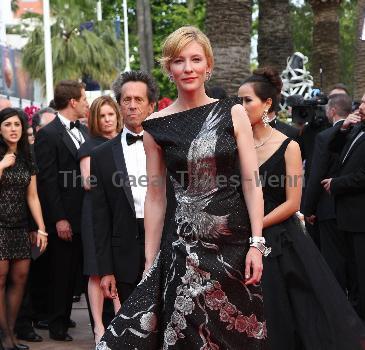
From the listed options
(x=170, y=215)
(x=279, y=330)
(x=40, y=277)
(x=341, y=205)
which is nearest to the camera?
(x=170, y=215)

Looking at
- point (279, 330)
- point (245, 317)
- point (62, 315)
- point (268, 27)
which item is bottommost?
point (62, 315)

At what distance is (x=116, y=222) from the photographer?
6941mm

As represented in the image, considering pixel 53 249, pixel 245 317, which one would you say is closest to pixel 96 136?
pixel 53 249

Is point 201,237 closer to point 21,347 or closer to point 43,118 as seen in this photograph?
point 21,347

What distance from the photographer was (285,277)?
6.50 m

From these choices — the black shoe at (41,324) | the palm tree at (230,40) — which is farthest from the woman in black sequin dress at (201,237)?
the palm tree at (230,40)

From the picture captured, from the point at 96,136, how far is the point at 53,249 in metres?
1.57

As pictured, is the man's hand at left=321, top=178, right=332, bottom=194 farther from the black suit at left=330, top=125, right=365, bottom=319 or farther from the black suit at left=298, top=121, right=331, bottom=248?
the black suit at left=298, top=121, right=331, bottom=248

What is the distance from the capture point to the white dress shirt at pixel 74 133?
385 inches

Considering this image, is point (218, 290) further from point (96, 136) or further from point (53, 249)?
point (53, 249)

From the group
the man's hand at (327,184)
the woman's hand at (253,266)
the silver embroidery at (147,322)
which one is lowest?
the silver embroidery at (147,322)

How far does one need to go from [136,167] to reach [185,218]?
207 centimetres

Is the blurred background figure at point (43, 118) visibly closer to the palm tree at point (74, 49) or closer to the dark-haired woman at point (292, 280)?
the dark-haired woman at point (292, 280)

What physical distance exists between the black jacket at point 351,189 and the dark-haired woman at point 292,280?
2693 mm
